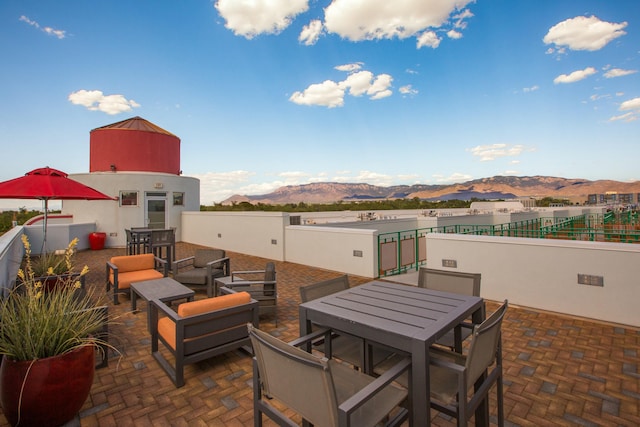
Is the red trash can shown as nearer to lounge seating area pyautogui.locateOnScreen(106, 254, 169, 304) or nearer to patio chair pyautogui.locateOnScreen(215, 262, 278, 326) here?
lounge seating area pyautogui.locateOnScreen(106, 254, 169, 304)

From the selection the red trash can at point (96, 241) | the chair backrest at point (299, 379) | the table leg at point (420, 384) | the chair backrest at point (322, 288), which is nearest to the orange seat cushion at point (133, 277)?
the chair backrest at point (322, 288)

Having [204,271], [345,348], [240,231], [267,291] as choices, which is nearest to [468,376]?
[345,348]

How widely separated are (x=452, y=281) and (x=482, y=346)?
148cm

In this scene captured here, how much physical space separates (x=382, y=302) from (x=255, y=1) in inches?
468

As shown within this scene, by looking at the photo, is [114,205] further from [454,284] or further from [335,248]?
[454,284]

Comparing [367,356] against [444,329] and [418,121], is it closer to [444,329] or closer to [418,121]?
[444,329]

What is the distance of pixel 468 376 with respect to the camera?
178cm

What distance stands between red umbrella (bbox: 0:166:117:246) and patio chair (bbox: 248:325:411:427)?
5799mm

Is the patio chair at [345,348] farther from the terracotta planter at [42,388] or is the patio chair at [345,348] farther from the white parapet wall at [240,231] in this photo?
the white parapet wall at [240,231]

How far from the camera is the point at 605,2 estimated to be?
978 cm

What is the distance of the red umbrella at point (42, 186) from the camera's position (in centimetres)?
526

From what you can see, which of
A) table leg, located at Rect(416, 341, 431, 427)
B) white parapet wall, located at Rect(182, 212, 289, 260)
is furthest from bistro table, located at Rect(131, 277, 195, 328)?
white parapet wall, located at Rect(182, 212, 289, 260)

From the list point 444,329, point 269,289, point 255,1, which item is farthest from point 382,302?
point 255,1

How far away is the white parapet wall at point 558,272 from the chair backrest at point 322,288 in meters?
3.62
